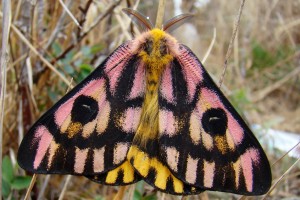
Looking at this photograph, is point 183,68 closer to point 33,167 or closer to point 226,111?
point 226,111

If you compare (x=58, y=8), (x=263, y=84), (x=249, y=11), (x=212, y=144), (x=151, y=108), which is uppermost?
(x=58, y=8)

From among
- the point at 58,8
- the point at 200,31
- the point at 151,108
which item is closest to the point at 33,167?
the point at 151,108

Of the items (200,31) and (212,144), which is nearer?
(212,144)

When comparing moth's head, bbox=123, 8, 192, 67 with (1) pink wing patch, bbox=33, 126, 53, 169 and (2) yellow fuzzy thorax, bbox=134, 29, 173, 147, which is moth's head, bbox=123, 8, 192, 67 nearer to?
(2) yellow fuzzy thorax, bbox=134, 29, 173, 147

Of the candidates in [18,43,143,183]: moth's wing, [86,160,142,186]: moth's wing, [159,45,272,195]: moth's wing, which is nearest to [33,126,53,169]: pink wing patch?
[18,43,143,183]: moth's wing

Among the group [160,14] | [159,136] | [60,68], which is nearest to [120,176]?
[159,136]

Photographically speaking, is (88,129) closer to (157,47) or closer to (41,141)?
(41,141)

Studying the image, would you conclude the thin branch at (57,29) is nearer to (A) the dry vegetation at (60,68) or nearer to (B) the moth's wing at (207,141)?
(A) the dry vegetation at (60,68)

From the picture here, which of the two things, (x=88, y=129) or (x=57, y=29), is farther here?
(x=57, y=29)
